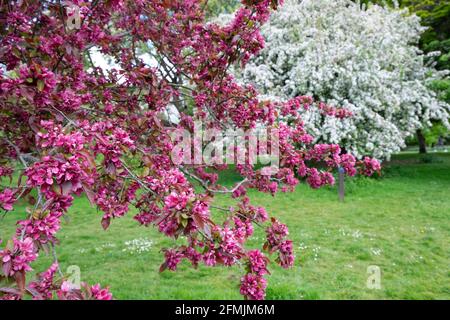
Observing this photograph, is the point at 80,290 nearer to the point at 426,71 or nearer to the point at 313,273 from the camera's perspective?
the point at 313,273

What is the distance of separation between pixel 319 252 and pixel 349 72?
5.69m

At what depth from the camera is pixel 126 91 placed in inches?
114

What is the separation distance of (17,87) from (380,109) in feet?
31.5

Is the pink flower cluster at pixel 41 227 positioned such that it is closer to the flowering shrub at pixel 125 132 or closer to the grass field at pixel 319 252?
the flowering shrub at pixel 125 132

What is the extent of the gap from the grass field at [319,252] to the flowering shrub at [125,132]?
4.77 feet

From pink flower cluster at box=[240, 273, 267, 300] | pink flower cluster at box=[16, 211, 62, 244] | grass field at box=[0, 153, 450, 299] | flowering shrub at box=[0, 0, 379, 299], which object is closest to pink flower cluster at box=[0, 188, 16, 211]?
flowering shrub at box=[0, 0, 379, 299]

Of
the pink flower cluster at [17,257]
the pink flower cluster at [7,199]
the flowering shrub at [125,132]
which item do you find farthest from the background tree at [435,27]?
the pink flower cluster at [17,257]

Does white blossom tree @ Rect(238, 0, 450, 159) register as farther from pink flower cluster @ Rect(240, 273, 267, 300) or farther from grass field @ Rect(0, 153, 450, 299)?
pink flower cluster @ Rect(240, 273, 267, 300)

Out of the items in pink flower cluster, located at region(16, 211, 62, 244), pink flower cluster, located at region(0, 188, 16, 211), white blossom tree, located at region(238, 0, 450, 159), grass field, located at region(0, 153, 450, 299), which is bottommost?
grass field, located at region(0, 153, 450, 299)

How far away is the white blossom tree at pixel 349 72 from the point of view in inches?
372

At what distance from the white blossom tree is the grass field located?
1738 millimetres

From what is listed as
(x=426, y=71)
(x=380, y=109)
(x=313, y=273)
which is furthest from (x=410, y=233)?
(x=426, y=71)

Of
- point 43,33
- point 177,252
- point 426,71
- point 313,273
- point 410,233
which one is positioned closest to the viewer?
point 177,252

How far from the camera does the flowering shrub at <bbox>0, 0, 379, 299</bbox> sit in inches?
58.8
